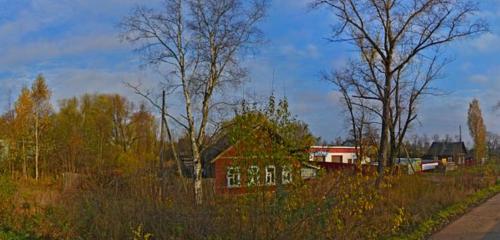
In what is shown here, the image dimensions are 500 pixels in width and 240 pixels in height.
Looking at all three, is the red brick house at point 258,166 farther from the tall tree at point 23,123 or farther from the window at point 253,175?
the tall tree at point 23,123

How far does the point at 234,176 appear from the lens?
819 cm

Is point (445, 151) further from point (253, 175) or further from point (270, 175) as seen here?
point (253, 175)

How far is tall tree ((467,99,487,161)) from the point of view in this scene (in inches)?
3147

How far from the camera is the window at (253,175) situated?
7.95 metres

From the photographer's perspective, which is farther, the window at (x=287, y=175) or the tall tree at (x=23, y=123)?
the tall tree at (x=23, y=123)

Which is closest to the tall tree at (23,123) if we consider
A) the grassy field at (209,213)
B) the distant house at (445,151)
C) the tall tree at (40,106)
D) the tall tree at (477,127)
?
the tall tree at (40,106)

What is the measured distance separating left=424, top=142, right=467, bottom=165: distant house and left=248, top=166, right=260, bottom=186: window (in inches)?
3581

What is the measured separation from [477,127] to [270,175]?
8421cm

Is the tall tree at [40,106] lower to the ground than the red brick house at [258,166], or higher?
higher

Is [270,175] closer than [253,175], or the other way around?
[253,175]

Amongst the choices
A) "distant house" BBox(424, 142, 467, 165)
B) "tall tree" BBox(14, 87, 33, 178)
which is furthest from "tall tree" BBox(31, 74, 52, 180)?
"distant house" BBox(424, 142, 467, 165)

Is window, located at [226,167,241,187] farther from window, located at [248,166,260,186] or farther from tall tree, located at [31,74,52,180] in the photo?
tall tree, located at [31,74,52,180]

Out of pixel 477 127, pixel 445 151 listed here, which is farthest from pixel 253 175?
pixel 445 151

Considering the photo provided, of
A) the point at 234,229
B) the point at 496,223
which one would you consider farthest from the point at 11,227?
the point at 496,223
